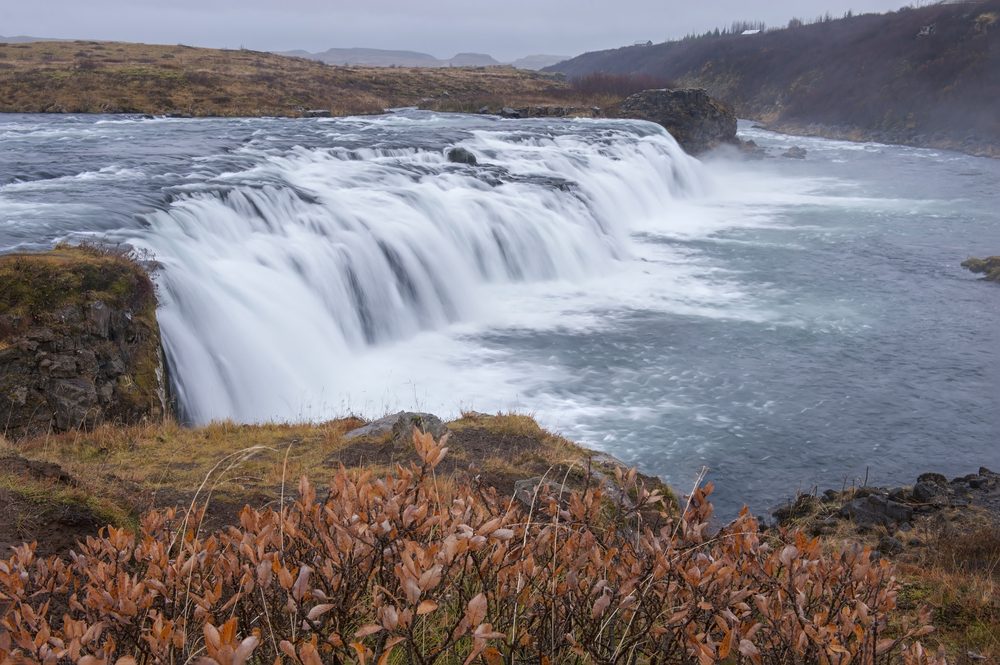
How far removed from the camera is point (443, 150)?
25.0 metres

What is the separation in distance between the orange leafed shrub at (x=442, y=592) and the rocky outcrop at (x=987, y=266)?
19640 millimetres

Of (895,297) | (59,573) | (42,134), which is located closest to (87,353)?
(59,573)

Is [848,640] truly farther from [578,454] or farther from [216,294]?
[216,294]

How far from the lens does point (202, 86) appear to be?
4444cm

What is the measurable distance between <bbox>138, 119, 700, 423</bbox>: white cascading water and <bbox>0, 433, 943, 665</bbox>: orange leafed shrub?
25.8ft

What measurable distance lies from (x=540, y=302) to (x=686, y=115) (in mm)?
31788

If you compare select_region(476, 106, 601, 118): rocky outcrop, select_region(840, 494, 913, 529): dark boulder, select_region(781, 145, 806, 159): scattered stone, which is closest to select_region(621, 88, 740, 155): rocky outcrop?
select_region(476, 106, 601, 118): rocky outcrop

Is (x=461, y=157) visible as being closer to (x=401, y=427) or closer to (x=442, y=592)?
(x=401, y=427)

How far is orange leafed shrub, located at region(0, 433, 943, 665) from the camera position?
235 centimetres

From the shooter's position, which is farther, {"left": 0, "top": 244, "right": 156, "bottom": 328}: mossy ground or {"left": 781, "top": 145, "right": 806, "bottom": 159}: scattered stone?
{"left": 781, "top": 145, "right": 806, "bottom": 159}: scattered stone

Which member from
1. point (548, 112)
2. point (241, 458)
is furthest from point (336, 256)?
point (548, 112)

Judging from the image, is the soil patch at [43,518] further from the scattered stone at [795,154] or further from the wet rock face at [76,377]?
the scattered stone at [795,154]

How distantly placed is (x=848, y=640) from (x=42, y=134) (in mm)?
Result: 30962

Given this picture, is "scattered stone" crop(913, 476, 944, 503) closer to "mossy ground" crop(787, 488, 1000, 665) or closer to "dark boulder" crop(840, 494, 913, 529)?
"mossy ground" crop(787, 488, 1000, 665)
